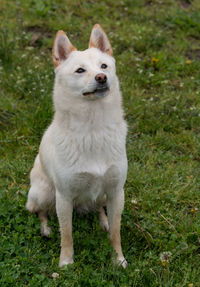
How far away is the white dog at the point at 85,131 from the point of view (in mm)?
2723

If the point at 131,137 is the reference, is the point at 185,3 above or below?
above

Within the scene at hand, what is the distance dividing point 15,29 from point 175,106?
2.78 m

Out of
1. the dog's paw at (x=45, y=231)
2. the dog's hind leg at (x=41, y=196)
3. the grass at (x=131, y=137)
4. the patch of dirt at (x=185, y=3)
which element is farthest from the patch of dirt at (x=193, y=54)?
the dog's paw at (x=45, y=231)

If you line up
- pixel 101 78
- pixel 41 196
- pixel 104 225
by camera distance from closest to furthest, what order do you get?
pixel 101 78 → pixel 41 196 → pixel 104 225

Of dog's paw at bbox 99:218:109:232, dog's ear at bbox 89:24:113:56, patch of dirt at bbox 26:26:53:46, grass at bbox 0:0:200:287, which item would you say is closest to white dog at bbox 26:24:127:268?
dog's ear at bbox 89:24:113:56

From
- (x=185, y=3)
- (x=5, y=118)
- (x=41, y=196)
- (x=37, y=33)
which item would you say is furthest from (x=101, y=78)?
(x=185, y=3)

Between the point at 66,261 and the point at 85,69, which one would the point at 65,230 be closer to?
the point at 66,261

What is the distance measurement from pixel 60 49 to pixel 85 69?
0.34m

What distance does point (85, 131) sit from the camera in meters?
2.80

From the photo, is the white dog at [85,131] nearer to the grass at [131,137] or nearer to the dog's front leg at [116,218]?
the dog's front leg at [116,218]

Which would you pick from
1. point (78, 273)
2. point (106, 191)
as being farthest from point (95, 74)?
point (78, 273)

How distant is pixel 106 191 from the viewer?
297cm

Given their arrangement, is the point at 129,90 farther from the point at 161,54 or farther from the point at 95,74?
the point at 95,74

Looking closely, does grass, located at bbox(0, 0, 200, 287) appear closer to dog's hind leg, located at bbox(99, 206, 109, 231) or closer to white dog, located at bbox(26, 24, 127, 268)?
dog's hind leg, located at bbox(99, 206, 109, 231)
